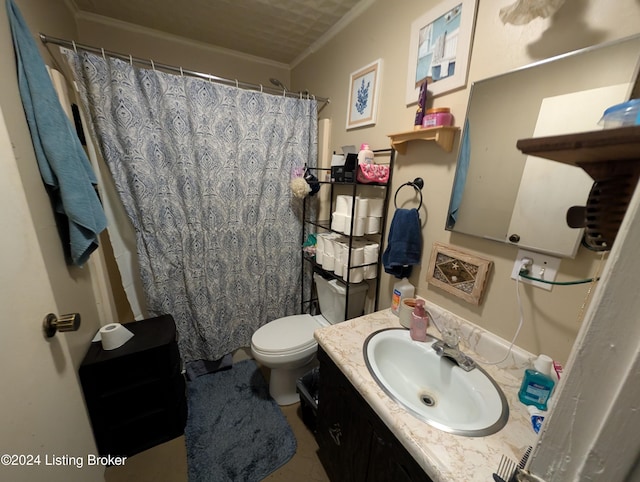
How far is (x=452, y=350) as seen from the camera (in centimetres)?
92

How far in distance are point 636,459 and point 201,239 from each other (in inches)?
68.0

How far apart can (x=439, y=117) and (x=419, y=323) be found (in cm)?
85

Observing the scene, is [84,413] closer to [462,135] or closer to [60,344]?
[60,344]

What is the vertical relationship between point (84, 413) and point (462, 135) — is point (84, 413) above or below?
below

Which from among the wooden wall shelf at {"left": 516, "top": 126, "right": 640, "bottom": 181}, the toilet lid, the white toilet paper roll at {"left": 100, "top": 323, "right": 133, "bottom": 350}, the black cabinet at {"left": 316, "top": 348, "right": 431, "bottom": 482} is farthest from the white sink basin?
the white toilet paper roll at {"left": 100, "top": 323, "right": 133, "bottom": 350}

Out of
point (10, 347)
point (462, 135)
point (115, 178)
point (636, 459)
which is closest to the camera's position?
point (636, 459)

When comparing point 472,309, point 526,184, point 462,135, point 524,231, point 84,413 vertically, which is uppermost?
point 462,135

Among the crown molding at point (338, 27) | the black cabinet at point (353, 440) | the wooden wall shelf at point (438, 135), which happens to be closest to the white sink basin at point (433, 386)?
the black cabinet at point (353, 440)

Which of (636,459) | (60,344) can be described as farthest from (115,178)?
(636,459)

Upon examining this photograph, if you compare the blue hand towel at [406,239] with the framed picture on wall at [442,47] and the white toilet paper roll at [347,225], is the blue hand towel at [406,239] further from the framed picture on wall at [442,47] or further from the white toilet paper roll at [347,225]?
the framed picture on wall at [442,47]

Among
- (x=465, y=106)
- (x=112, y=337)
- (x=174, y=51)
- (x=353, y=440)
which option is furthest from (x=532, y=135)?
(x=174, y=51)

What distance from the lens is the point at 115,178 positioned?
126 cm

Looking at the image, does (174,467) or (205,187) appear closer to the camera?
(174,467)

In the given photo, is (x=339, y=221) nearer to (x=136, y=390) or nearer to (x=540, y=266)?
(x=540, y=266)
